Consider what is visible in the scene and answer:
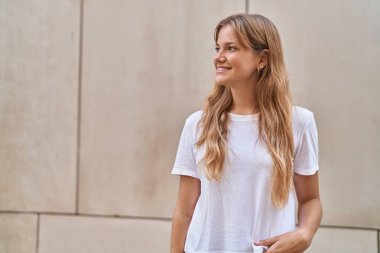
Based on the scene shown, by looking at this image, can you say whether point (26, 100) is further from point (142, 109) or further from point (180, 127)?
point (180, 127)

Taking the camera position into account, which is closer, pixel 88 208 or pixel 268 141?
pixel 268 141

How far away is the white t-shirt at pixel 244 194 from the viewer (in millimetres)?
2605

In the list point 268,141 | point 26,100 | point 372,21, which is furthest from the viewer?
point 26,100

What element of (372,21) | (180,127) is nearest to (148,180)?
(180,127)

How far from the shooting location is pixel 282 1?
16.8 ft

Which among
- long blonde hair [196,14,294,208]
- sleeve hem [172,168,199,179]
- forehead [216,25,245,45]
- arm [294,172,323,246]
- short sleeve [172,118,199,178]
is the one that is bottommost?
arm [294,172,323,246]

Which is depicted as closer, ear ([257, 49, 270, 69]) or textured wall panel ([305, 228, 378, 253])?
ear ([257, 49, 270, 69])

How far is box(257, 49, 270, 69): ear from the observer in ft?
9.01

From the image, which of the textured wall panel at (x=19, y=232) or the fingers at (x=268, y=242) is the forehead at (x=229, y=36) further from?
the textured wall panel at (x=19, y=232)

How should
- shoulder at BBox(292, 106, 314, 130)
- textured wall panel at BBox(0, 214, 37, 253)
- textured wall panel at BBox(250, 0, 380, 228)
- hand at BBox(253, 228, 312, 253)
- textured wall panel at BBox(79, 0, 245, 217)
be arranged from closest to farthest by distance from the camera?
1. hand at BBox(253, 228, 312, 253)
2. shoulder at BBox(292, 106, 314, 130)
3. textured wall panel at BBox(250, 0, 380, 228)
4. textured wall panel at BBox(79, 0, 245, 217)
5. textured wall panel at BBox(0, 214, 37, 253)

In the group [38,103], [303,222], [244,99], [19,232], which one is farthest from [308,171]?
[19,232]

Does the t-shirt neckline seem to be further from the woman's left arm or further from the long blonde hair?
the woman's left arm

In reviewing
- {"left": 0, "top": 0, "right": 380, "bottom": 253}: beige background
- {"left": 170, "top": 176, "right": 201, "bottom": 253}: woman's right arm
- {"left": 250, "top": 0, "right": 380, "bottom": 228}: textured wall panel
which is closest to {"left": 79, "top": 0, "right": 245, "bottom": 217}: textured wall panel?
{"left": 0, "top": 0, "right": 380, "bottom": 253}: beige background

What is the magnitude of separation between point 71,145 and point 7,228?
102 centimetres
